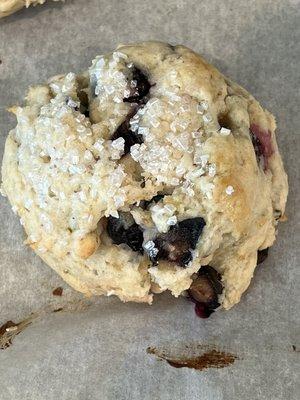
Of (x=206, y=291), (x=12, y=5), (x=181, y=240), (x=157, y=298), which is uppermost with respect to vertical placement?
(x=12, y=5)

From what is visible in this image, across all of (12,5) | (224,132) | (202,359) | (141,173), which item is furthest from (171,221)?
(12,5)

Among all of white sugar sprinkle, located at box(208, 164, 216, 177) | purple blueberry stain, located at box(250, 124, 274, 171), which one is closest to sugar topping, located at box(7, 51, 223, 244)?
white sugar sprinkle, located at box(208, 164, 216, 177)

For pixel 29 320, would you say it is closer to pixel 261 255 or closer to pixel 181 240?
pixel 181 240

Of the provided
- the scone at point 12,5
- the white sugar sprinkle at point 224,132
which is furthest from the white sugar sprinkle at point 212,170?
the scone at point 12,5

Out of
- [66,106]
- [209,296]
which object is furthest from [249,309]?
[66,106]

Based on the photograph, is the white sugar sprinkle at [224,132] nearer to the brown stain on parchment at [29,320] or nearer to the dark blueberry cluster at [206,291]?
the dark blueberry cluster at [206,291]

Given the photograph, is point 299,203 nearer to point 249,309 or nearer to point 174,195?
point 249,309

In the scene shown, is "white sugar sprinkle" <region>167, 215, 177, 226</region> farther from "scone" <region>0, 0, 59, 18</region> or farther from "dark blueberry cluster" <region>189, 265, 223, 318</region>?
"scone" <region>0, 0, 59, 18</region>
